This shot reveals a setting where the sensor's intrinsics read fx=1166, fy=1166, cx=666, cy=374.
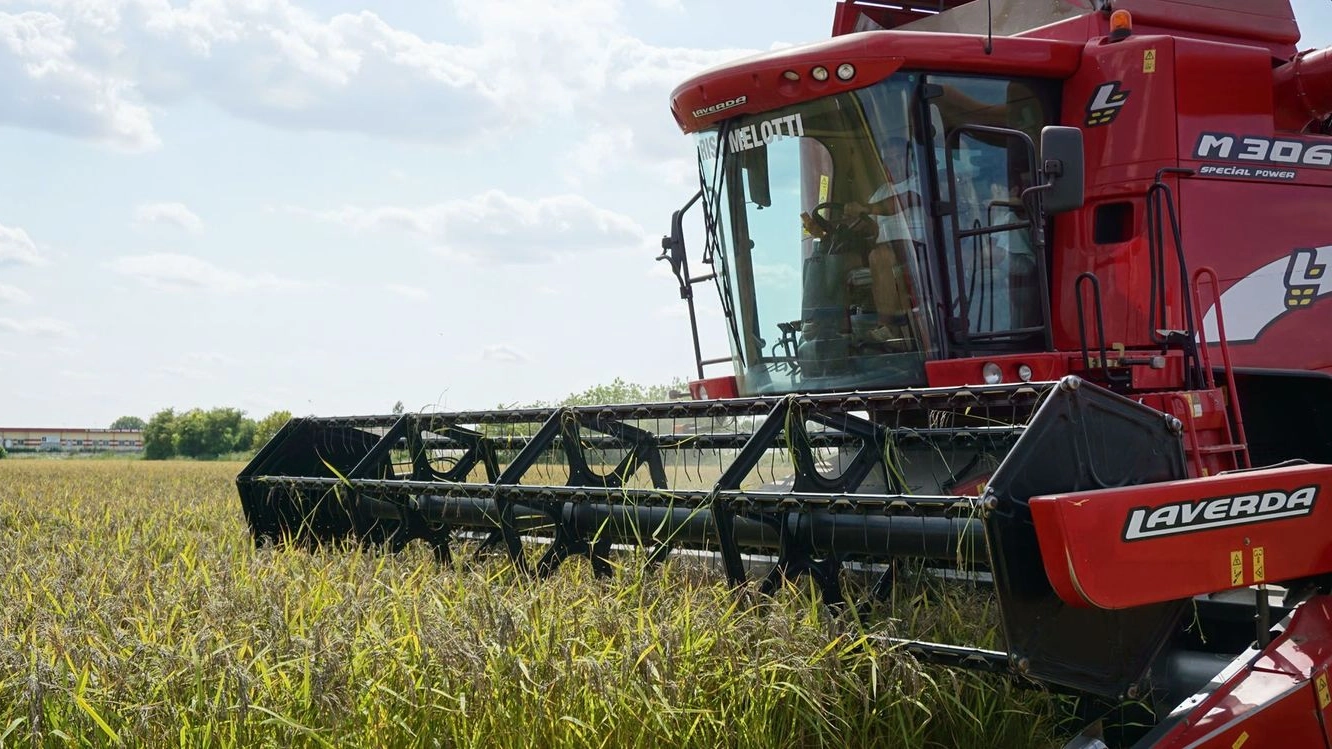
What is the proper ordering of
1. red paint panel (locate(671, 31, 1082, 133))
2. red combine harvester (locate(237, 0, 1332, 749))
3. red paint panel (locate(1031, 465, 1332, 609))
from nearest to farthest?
red paint panel (locate(1031, 465, 1332, 609)) → red combine harvester (locate(237, 0, 1332, 749)) → red paint panel (locate(671, 31, 1082, 133))

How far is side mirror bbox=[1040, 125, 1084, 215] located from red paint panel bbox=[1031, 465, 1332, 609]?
1.02 metres

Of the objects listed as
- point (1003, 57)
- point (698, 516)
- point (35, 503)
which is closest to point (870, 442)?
point (698, 516)

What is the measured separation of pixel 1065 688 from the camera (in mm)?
2600

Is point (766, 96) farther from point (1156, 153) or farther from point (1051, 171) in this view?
point (1156, 153)

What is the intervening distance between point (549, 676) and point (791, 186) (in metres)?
2.26

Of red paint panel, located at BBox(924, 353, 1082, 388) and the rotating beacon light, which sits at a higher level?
the rotating beacon light

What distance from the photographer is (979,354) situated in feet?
13.5

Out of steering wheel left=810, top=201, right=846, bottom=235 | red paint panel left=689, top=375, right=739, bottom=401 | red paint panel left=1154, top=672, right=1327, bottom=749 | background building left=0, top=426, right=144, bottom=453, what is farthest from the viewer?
background building left=0, top=426, right=144, bottom=453

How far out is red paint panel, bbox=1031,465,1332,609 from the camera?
2398 mm

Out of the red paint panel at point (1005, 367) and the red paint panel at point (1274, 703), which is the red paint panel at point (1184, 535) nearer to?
the red paint panel at point (1274, 703)

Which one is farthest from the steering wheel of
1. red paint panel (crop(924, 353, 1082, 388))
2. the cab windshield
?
red paint panel (crop(924, 353, 1082, 388))

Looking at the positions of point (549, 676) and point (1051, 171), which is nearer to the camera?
point (549, 676)

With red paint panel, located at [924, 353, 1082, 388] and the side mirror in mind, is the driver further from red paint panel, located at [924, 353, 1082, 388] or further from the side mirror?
the side mirror

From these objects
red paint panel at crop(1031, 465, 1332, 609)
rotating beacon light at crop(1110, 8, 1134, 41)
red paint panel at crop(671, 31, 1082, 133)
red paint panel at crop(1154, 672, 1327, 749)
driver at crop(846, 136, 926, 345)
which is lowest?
red paint panel at crop(1154, 672, 1327, 749)
